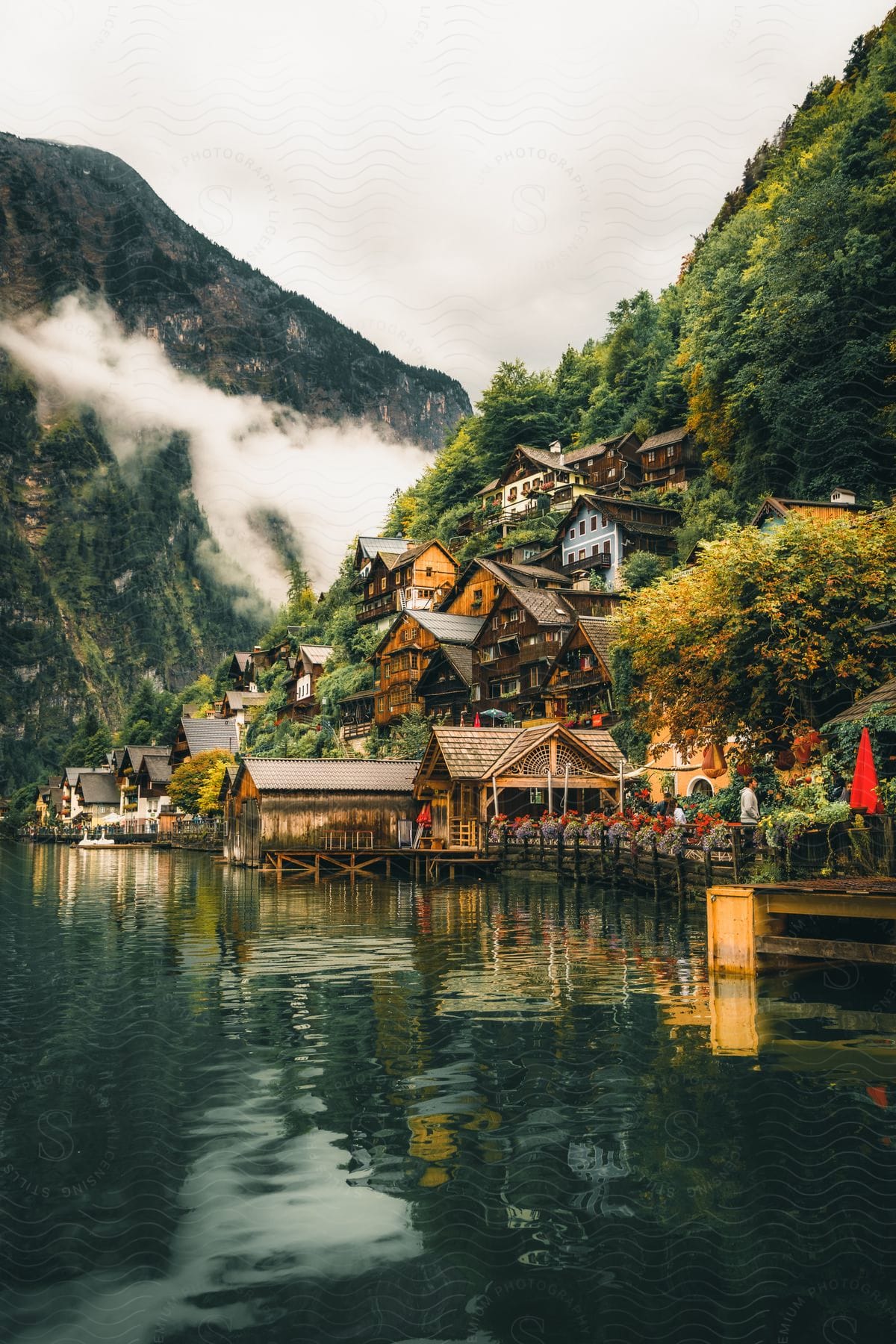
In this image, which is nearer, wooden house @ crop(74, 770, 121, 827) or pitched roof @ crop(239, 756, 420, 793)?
pitched roof @ crop(239, 756, 420, 793)

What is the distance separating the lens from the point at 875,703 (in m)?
22.6

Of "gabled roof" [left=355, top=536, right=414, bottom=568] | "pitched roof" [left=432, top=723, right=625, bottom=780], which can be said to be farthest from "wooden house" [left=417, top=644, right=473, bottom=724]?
"gabled roof" [left=355, top=536, right=414, bottom=568]

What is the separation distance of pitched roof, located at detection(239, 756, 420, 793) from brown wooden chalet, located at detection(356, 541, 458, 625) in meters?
38.0

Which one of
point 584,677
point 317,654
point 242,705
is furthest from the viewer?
point 242,705

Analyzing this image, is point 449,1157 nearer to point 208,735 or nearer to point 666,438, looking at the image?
point 666,438

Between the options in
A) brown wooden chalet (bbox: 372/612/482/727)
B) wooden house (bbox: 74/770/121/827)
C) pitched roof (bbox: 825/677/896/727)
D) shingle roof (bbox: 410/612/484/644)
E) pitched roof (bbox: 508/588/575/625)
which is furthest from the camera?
wooden house (bbox: 74/770/121/827)

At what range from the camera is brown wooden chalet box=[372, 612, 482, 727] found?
77438mm

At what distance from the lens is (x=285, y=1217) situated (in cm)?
845

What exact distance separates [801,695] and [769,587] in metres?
3.22

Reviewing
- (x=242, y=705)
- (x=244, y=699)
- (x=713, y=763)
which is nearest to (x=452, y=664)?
(x=713, y=763)

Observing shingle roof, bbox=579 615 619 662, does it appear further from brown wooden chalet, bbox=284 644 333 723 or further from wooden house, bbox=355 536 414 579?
wooden house, bbox=355 536 414 579

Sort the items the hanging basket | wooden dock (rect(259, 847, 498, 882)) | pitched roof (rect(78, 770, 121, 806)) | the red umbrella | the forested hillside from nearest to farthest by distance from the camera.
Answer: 1. the red umbrella
2. the hanging basket
3. wooden dock (rect(259, 847, 498, 882))
4. the forested hillside
5. pitched roof (rect(78, 770, 121, 806))

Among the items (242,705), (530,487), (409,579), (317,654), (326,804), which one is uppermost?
(530,487)

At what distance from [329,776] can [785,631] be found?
1087 inches
